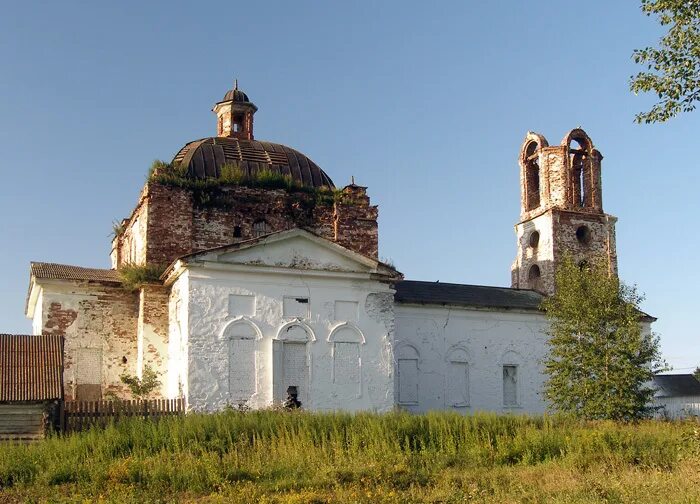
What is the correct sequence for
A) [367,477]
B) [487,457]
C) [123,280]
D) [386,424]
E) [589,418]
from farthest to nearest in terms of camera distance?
[123,280] < [589,418] < [386,424] < [487,457] < [367,477]

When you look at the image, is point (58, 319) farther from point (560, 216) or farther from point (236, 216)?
point (560, 216)

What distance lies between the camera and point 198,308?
20625 mm

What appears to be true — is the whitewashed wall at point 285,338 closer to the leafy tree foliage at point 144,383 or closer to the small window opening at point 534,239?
the leafy tree foliage at point 144,383

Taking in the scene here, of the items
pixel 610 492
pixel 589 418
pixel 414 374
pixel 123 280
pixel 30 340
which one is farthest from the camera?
pixel 414 374

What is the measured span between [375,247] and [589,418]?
819cm

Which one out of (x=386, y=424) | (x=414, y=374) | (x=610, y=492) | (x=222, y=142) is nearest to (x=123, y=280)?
(x=222, y=142)

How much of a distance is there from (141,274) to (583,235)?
15288 mm

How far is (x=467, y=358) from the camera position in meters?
25.9

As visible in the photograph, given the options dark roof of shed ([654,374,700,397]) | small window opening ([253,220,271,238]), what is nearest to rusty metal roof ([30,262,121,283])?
small window opening ([253,220,271,238])

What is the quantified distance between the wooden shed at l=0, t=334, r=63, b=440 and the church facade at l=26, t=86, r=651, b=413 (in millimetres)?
3318

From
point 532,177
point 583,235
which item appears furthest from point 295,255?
point 532,177

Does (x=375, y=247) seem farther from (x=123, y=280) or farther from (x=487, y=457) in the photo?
(x=487, y=457)

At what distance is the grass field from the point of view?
12031 millimetres

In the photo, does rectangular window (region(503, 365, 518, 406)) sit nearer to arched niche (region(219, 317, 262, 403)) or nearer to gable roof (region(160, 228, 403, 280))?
gable roof (region(160, 228, 403, 280))
